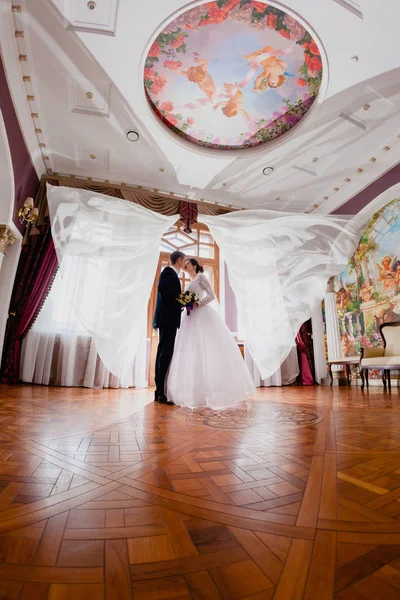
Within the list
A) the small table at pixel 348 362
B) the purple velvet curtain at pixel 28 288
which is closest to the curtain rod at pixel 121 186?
the purple velvet curtain at pixel 28 288

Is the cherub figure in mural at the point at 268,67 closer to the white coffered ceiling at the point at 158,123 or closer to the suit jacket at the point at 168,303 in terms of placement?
the white coffered ceiling at the point at 158,123

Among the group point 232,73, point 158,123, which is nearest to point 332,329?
point 232,73

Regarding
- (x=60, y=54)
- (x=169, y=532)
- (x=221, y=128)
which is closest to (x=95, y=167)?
(x=60, y=54)

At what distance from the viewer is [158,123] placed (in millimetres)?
5297

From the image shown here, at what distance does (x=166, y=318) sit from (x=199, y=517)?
2974mm

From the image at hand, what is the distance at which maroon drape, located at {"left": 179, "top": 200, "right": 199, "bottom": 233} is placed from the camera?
22.8 ft

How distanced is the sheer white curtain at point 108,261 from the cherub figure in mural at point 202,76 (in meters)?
2.17

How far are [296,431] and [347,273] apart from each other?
19.4 feet

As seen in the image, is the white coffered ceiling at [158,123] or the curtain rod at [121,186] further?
the curtain rod at [121,186]

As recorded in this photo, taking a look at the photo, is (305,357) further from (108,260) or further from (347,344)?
(108,260)

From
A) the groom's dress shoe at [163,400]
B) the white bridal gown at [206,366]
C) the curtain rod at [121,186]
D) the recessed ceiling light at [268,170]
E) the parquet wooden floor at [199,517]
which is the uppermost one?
the recessed ceiling light at [268,170]

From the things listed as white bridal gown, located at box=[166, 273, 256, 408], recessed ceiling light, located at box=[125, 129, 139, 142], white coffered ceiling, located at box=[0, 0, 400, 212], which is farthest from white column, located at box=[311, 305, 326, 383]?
recessed ceiling light, located at box=[125, 129, 139, 142]

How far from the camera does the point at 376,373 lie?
6.03 metres

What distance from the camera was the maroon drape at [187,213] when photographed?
6.96 m
